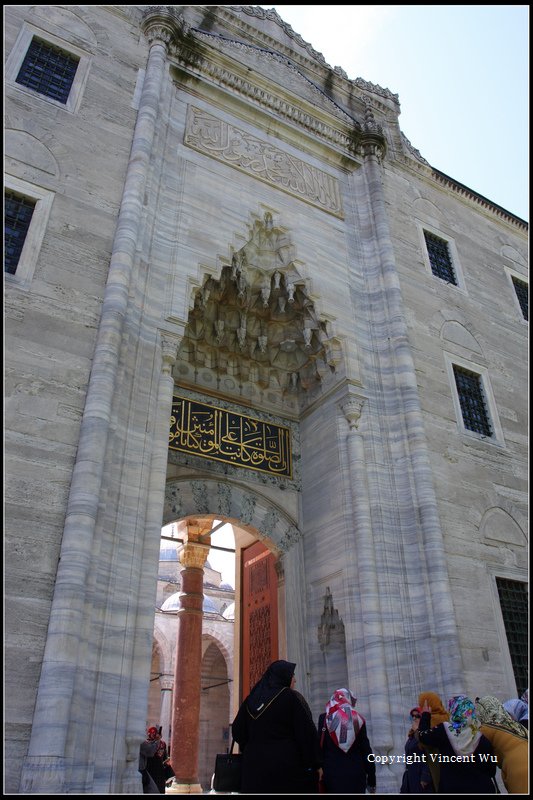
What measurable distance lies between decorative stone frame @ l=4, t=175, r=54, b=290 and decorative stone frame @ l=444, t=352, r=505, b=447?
5966mm

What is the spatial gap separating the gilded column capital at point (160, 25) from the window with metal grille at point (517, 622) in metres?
8.46

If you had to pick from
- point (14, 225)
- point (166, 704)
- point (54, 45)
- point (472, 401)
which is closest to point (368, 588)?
point (472, 401)

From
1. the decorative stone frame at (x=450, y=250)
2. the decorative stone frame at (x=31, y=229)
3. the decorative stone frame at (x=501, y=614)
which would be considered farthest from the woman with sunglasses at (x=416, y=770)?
the decorative stone frame at (x=450, y=250)

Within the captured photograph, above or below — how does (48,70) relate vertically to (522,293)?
below

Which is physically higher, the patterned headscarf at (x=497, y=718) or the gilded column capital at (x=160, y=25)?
the gilded column capital at (x=160, y=25)

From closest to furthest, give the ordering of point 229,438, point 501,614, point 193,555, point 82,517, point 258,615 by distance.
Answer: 1. point 82,517
2. point 501,614
3. point 229,438
4. point 258,615
5. point 193,555

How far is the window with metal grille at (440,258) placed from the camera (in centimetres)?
1031

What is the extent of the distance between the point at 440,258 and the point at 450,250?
435 millimetres

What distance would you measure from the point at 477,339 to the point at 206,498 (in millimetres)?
5472

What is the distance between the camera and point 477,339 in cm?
987

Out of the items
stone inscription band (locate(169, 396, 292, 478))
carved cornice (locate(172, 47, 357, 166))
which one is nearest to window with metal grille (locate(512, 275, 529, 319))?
carved cornice (locate(172, 47, 357, 166))

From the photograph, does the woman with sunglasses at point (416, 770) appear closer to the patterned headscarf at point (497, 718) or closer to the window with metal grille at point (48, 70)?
the patterned headscarf at point (497, 718)

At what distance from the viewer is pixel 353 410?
7516mm

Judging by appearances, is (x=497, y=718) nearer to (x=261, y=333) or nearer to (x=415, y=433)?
(x=415, y=433)
